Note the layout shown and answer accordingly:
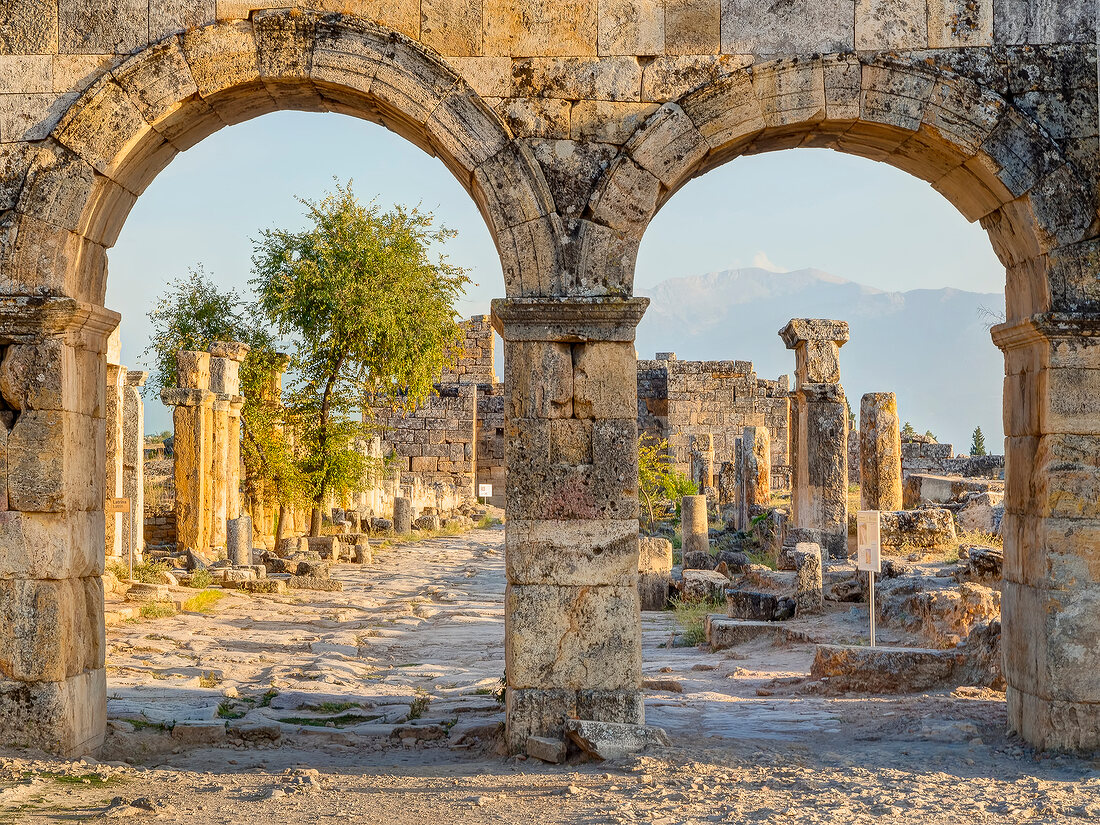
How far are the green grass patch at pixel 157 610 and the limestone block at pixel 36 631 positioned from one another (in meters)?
Result: 5.51

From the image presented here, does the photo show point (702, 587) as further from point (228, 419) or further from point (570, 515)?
point (228, 419)

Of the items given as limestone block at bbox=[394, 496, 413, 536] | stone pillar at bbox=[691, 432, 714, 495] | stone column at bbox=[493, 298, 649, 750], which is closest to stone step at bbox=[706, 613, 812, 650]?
stone column at bbox=[493, 298, 649, 750]

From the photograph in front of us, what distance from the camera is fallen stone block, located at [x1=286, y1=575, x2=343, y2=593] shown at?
14.2 meters

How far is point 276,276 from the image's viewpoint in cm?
1838

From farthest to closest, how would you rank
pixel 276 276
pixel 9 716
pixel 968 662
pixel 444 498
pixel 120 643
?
pixel 444 498, pixel 276 276, pixel 120 643, pixel 968 662, pixel 9 716

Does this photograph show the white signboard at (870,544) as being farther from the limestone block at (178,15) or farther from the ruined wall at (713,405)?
the ruined wall at (713,405)

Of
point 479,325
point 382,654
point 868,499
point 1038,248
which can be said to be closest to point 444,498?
point 479,325

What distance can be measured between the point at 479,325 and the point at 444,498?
5798mm

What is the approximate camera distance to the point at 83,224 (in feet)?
19.7

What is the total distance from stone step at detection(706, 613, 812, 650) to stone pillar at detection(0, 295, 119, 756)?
576 centimetres

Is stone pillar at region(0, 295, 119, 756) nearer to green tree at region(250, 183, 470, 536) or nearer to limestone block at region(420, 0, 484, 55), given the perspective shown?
limestone block at region(420, 0, 484, 55)

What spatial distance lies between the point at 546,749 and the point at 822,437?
9896 mm

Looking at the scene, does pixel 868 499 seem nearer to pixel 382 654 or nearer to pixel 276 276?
pixel 382 654

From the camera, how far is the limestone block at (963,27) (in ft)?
19.5
